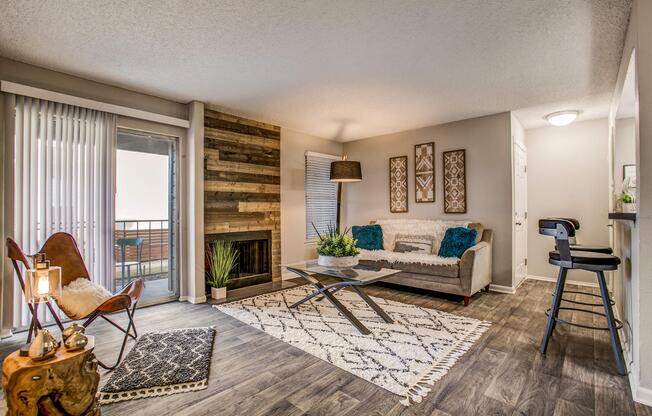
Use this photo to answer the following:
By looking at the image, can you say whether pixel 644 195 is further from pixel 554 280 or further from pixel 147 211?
pixel 147 211

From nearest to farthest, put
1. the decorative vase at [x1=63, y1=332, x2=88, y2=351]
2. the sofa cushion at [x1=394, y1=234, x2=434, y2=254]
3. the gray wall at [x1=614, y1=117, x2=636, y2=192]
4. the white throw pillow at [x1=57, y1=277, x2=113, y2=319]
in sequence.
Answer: the decorative vase at [x1=63, y1=332, x2=88, y2=351]
the white throw pillow at [x1=57, y1=277, x2=113, y2=319]
the gray wall at [x1=614, y1=117, x2=636, y2=192]
the sofa cushion at [x1=394, y1=234, x2=434, y2=254]

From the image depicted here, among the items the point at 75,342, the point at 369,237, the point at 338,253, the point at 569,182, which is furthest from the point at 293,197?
the point at 569,182

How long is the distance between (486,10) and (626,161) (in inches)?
122

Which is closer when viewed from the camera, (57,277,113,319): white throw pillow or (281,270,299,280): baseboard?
(57,277,113,319): white throw pillow

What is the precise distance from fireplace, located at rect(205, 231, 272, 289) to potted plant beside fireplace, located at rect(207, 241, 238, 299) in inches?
7.6

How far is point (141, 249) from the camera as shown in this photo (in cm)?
552

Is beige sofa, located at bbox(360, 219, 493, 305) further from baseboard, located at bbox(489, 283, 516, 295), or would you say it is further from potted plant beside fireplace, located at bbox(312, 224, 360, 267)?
potted plant beside fireplace, located at bbox(312, 224, 360, 267)

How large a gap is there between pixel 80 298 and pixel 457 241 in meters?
4.10

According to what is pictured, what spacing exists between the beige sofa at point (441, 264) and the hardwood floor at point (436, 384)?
763 millimetres

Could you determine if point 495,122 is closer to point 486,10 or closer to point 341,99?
point 341,99

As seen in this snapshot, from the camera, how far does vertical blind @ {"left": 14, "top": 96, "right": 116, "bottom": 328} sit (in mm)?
2973

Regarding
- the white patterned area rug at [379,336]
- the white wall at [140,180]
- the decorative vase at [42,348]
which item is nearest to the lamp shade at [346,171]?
the white patterned area rug at [379,336]

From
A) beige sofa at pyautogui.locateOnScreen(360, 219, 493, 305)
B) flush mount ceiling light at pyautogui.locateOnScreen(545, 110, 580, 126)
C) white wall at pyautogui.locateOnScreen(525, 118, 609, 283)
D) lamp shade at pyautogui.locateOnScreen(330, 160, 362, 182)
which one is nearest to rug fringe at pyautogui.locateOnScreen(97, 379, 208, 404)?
beige sofa at pyautogui.locateOnScreen(360, 219, 493, 305)

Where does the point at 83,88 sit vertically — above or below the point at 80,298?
above
